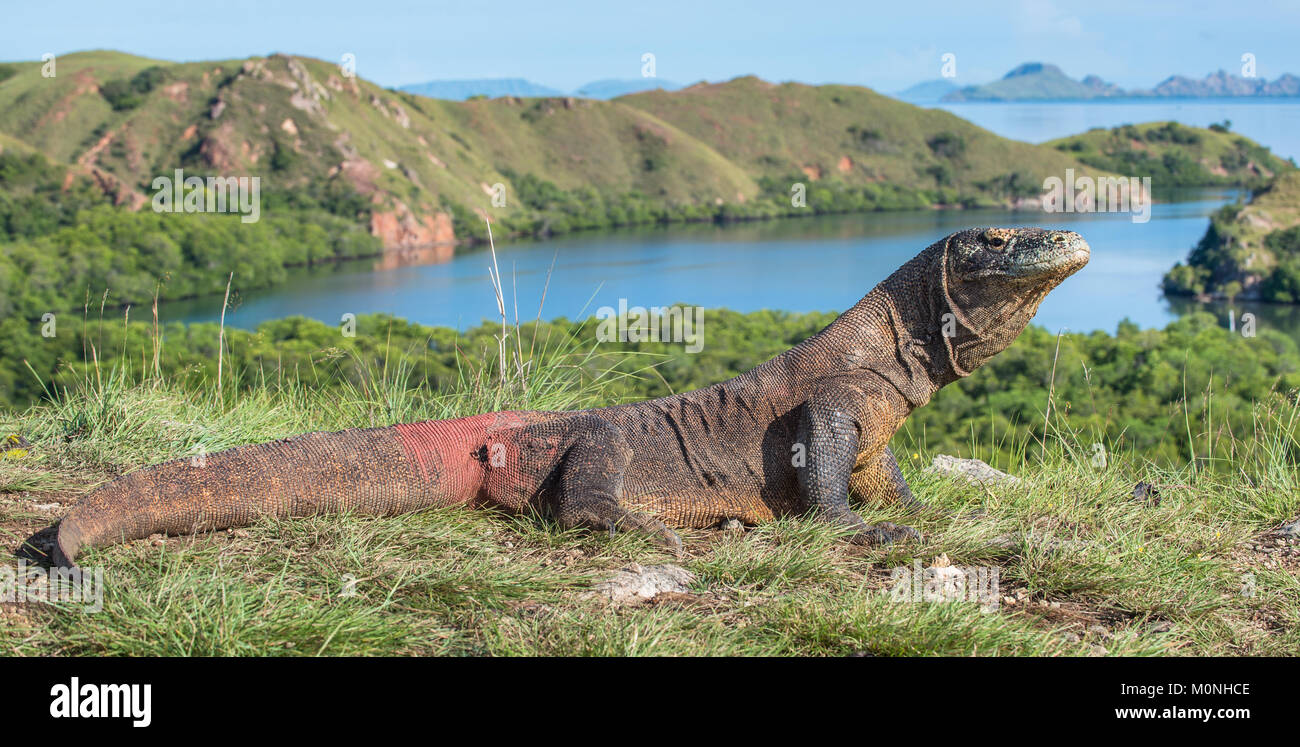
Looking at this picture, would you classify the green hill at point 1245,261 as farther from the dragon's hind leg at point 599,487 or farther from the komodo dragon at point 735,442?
the dragon's hind leg at point 599,487

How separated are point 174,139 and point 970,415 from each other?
8665cm

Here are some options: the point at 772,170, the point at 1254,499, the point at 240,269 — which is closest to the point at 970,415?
the point at 1254,499

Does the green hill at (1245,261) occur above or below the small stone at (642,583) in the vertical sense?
above

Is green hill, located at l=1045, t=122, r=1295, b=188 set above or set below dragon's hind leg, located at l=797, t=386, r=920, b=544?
above

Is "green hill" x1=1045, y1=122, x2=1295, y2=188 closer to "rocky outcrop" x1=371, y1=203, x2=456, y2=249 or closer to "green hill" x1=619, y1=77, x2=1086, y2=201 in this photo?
→ "green hill" x1=619, y1=77, x2=1086, y2=201

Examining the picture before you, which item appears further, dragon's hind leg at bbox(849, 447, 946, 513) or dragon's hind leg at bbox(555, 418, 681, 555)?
dragon's hind leg at bbox(849, 447, 946, 513)

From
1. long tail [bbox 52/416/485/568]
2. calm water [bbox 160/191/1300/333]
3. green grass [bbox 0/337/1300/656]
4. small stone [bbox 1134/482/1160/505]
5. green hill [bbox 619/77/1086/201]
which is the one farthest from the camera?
green hill [bbox 619/77/1086/201]

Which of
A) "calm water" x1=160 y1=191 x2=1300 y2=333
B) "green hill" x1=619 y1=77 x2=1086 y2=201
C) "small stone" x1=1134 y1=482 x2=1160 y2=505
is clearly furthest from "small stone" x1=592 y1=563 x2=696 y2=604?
"green hill" x1=619 y1=77 x2=1086 y2=201
